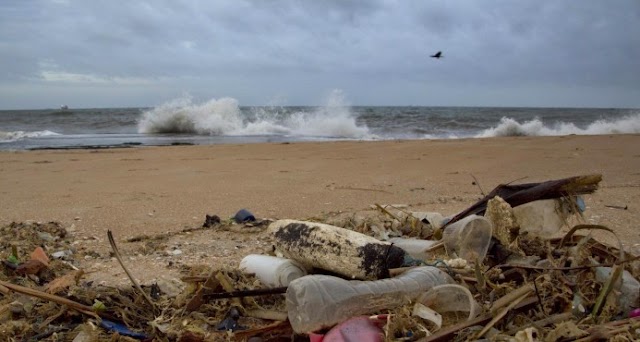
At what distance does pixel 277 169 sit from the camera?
296 inches

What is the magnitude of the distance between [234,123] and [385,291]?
1968cm

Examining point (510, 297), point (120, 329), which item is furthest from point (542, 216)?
point (120, 329)

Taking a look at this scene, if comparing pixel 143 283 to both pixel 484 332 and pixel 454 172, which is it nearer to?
pixel 484 332

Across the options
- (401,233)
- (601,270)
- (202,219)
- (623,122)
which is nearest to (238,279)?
(401,233)

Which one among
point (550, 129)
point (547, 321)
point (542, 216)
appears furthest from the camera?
point (550, 129)

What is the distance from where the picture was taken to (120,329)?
2.15 meters

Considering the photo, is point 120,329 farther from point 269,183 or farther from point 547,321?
point 269,183

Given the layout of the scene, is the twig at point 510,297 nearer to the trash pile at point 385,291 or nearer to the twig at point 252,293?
the trash pile at point 385,291

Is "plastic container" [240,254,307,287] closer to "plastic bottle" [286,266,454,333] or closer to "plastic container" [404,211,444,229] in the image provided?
"plastic bottle" [286,266,454,333]

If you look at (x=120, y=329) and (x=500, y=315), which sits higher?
(x=500, y=315)

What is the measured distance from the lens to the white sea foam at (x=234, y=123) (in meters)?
20.0

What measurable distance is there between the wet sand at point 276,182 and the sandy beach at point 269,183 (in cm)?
1

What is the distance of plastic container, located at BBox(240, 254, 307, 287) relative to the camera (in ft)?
7.93

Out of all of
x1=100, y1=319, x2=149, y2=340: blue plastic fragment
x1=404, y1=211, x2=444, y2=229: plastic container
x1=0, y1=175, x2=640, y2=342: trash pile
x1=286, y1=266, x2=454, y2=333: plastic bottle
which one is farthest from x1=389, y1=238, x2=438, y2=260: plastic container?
x1=100, y1=319, x2=149, y2=340: blue plastic fragment
